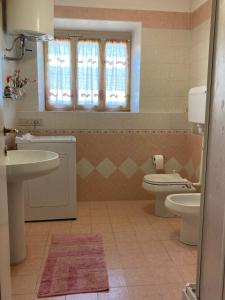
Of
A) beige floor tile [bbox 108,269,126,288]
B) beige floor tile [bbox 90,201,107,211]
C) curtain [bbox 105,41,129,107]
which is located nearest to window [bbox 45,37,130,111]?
curtain [bbox 105,41,129,107]

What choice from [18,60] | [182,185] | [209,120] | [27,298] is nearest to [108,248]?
[27,298]

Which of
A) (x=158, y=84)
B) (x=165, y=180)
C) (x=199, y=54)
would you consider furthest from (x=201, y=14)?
(x=165, y=180)

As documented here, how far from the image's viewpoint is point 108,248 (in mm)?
2457

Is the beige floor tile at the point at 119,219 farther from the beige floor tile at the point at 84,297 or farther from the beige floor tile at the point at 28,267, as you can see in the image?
the beige floor tile at the point at 84,297

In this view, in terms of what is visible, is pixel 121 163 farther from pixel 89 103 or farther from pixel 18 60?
pixel 18 60

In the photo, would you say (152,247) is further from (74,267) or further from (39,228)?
(39,228)

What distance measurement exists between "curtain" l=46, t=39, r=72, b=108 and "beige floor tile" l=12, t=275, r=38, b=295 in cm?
225

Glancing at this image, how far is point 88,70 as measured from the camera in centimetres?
369

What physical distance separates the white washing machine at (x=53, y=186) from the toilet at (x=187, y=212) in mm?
1036

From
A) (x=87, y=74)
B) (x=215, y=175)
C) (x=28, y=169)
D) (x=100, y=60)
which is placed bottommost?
(x=28, y=169)

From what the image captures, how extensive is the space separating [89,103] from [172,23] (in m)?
1.40

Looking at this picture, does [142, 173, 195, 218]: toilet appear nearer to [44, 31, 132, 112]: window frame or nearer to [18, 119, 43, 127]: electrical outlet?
[44, 31, 132, 112]: window frame

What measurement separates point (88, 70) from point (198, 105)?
5.10 feet

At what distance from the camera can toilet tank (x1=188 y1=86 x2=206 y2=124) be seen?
106 inches
